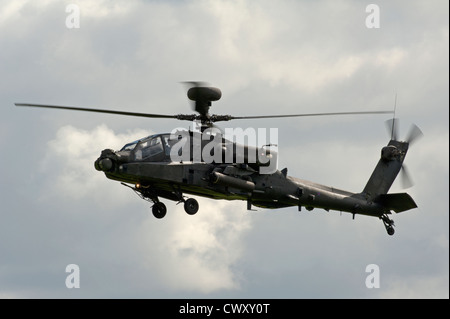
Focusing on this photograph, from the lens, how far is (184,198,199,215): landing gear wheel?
36.7 meters

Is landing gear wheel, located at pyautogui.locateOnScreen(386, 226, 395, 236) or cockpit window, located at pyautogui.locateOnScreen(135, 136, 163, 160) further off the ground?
cockpit window, located at pyautogui.locateOnScreen(135, 136, 163, 160)

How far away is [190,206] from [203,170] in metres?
1.72

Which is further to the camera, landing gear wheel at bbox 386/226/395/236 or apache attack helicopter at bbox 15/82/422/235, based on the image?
landing gear wheel at bbox 386/226/395/236

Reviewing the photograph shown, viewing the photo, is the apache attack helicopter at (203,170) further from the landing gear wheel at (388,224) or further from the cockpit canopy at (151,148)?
the landing gear wheel at (388,224)

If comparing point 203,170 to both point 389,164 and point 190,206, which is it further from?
point 389,164

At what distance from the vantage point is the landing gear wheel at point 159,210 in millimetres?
37906

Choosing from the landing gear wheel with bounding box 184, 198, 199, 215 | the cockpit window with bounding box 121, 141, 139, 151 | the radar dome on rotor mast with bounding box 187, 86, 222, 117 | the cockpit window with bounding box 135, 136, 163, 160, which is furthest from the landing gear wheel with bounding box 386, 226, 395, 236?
the cockpit window with bounding box 121, 141, 139, 151

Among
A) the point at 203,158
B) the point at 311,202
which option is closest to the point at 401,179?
the point at 311,202

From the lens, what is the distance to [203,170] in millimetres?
36938

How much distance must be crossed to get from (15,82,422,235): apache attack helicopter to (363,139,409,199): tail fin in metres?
4.10

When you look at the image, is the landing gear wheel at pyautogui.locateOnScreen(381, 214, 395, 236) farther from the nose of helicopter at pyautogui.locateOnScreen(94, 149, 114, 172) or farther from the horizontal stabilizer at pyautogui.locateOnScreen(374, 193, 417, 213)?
the nose of helicopter at pyautogui.locateOnScreen(94, 149, 114, 172)

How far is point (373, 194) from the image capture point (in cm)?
4397
